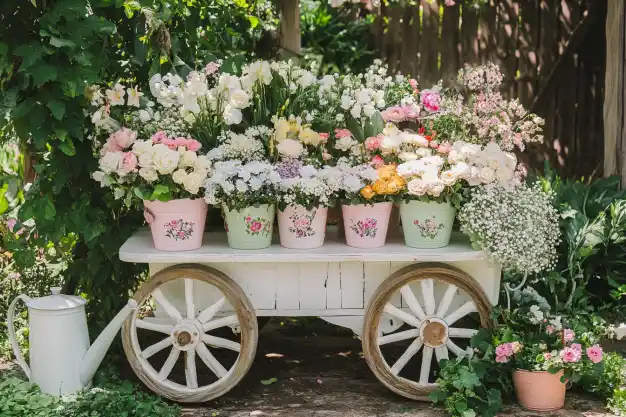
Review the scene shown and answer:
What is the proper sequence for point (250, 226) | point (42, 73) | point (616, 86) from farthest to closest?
1. point (616, 86)
2. point (250, 226)
3. point (42, 73)

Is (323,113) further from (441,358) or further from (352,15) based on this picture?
(352,15)

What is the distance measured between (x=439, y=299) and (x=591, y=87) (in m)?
3.08

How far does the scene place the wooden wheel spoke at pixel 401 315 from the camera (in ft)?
12.3

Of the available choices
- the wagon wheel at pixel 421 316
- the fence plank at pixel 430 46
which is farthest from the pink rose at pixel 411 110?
the fence plank at pixel 430 46

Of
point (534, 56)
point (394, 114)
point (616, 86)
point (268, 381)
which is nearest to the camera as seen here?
point (394, 114)

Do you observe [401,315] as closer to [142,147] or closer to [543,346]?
[543,346]

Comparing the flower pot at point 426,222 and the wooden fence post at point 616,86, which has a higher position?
the wooden fence post at point 616,86

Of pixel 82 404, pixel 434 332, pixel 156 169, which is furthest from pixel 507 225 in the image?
pixel 82 404

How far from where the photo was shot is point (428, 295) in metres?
3.77

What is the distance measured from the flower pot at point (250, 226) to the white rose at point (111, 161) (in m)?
0.50

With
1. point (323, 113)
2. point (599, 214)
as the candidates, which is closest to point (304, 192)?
point (323, 113)

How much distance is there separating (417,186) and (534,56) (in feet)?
10.4

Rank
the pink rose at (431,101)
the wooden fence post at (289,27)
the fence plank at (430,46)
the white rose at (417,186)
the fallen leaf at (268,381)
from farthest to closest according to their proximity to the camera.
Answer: the fence plank at (430,46)
the wooden fence post at (289,27)
the fallen leaf at (268,381)
the pink rose at (431,101)
the white rose at (417,186)

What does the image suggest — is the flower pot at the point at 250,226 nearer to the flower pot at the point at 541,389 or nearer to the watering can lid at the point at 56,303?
the watering can lid at the point at 56,303
